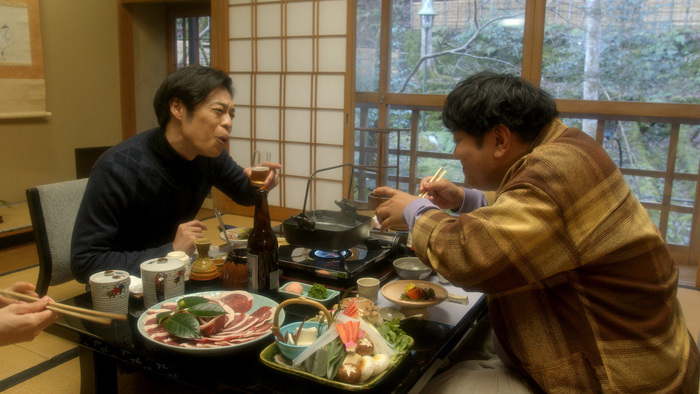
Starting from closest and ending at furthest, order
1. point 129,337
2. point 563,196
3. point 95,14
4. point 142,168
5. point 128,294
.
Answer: point 563,196, point 129,337, point 128,294, point 142,168, point 95,14

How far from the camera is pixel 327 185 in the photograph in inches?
200

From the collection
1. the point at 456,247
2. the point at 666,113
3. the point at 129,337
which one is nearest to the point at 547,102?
the point at 456,247

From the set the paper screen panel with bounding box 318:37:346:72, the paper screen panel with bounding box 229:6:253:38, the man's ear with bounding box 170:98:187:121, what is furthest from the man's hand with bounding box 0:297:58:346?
the paper screen panel with bounding box 229:6:253:38

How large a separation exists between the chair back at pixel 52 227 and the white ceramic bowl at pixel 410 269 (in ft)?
4.52

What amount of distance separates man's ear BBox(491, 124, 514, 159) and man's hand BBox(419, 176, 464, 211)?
0.46 metres

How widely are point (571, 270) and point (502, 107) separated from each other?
461 mm

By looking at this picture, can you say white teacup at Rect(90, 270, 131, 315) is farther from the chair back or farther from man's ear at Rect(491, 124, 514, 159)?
man's ear at Rect(491, 124, 514, 159)

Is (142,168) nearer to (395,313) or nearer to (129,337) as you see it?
(129,337)

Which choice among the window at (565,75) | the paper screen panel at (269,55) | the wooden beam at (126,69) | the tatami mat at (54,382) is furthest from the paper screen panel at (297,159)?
the tatami mat at (54,382)

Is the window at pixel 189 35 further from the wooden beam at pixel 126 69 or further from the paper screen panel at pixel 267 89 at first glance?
the paper screen panel at pixel 267 89

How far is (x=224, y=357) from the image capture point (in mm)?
1296

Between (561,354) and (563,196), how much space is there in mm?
396

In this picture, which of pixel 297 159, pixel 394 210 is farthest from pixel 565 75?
pixel 394 210

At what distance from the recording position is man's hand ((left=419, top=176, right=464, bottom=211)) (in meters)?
1.93
